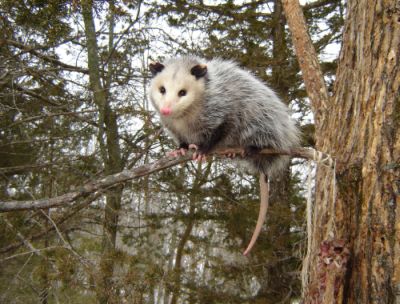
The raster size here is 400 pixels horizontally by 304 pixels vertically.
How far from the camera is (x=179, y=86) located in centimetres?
231

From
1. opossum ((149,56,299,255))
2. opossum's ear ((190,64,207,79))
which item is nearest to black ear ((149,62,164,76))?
opossum ((149,56,299,255))

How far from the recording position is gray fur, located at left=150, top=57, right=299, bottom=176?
7.93 feet

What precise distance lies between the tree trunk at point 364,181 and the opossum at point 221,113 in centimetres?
79

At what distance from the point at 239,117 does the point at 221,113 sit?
0.48ft

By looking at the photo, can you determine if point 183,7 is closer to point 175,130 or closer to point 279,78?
point 279,78

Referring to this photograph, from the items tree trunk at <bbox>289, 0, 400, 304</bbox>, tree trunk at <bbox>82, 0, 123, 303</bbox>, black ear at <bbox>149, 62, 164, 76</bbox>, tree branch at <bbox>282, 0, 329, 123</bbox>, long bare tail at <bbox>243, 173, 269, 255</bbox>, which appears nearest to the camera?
→ tree trunk at <bbox>289, 0, 400, 304</bbox>

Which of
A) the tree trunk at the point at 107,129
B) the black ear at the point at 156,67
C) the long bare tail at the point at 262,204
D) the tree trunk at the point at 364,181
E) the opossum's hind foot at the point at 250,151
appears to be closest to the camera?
the tree trunk at the point at 364,181

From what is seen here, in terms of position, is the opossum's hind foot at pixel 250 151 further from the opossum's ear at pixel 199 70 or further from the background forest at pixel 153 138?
the background forest at pixel 153 138

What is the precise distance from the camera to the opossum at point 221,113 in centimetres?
236

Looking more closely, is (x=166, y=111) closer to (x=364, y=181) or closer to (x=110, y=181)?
(x=110, y=181)

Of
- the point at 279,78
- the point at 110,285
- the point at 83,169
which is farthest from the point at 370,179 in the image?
the point at 83,169

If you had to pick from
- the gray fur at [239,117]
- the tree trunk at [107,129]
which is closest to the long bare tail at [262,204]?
the gray fur at [239,117]

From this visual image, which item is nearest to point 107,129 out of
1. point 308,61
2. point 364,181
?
point 308,61

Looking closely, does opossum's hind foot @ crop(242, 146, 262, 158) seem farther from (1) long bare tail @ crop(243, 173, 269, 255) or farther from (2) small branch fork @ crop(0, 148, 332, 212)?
(2) small branch fork @ crop(0, 148, 332, 212)
